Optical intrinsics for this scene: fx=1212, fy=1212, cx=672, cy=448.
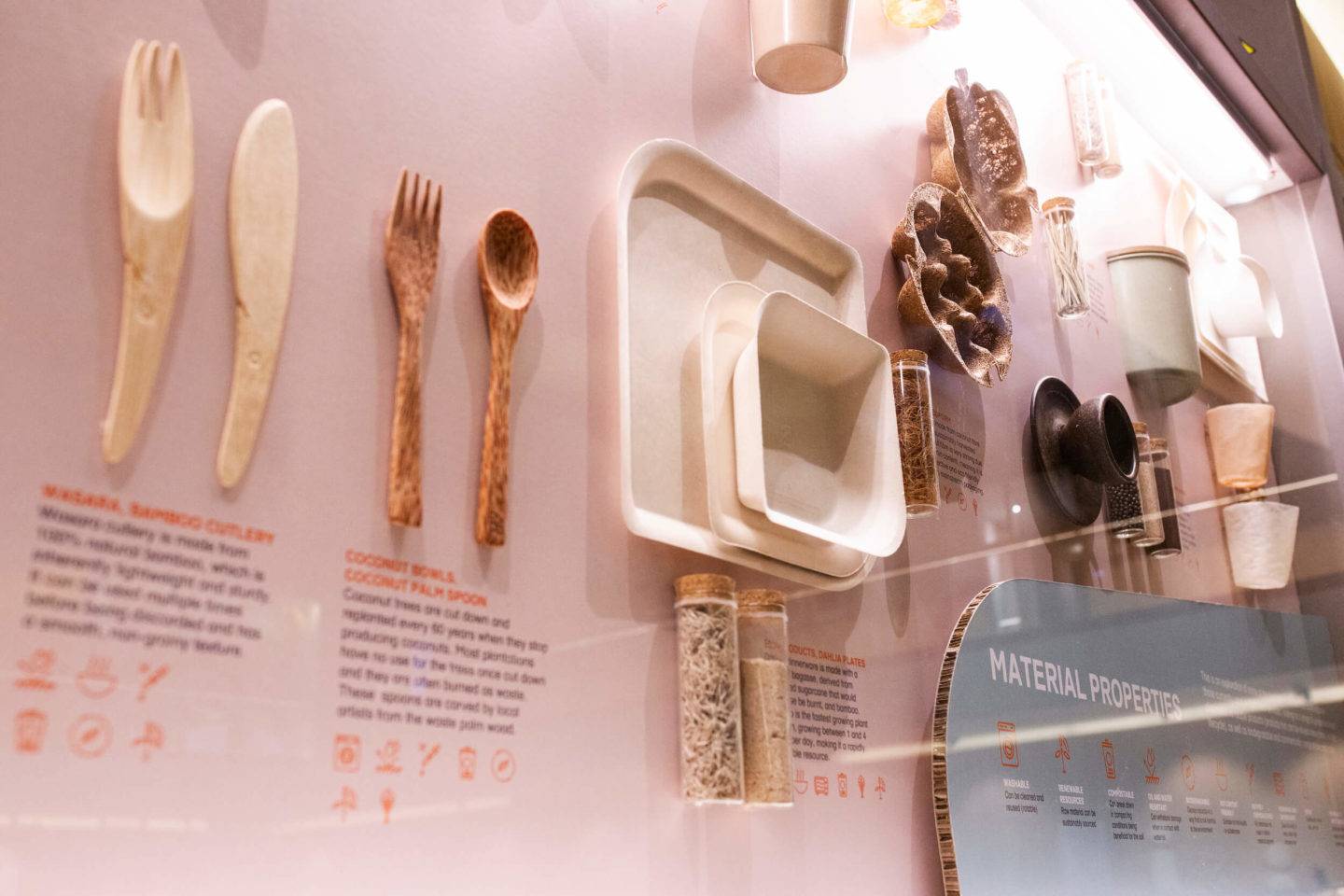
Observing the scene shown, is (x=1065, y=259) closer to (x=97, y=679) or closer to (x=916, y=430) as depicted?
(x=916, y=430)

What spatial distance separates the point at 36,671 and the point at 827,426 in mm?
1025

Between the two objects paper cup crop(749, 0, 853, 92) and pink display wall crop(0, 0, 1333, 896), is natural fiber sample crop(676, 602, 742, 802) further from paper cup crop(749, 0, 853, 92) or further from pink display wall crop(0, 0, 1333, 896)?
paper cup crop(749, 0, 853, 92)

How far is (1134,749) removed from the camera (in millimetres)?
2066

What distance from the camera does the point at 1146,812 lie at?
2.04 m

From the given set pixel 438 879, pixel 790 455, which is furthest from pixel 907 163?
pixel 438 879

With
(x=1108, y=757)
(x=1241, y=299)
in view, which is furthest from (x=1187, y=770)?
(x=1241, y=299)

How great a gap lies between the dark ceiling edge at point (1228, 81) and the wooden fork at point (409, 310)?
2.08 metres

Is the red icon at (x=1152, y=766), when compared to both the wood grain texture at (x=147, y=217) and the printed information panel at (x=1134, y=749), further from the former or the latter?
the wood grain texture at (x=147, y=217)

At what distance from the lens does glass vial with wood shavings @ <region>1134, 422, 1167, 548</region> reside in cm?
238

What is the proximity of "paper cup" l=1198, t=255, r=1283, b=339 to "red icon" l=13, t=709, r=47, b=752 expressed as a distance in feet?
9.16

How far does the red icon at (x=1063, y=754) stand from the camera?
6.13 feet

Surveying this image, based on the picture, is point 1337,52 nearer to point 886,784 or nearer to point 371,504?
point 886,784

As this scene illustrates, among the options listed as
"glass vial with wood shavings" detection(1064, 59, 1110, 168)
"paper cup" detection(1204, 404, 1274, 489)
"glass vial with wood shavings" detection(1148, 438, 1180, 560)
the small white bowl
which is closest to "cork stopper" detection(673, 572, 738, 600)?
the small white bowl

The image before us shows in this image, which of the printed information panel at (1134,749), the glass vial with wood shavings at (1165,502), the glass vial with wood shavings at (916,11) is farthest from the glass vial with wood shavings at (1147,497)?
the glass vial with wood shavings at (916,11)
